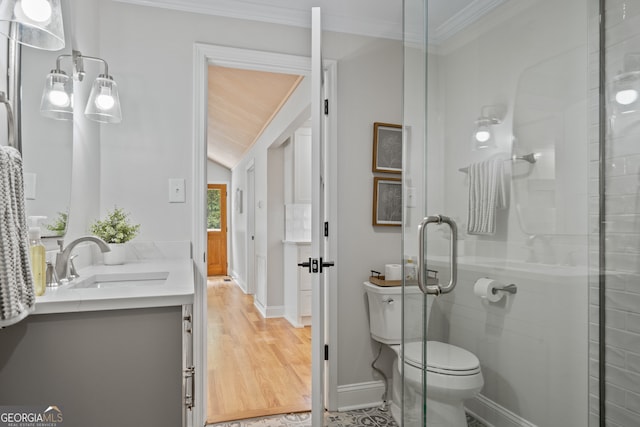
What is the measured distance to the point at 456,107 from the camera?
3.87 ft

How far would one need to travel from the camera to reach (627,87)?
0.91 m

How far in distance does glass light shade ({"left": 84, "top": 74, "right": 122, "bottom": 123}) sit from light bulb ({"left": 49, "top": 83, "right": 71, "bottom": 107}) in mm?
283

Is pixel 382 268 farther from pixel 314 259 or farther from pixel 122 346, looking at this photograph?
pixel 122 346

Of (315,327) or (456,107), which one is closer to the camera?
(456,107)

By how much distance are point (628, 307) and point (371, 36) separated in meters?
2.19

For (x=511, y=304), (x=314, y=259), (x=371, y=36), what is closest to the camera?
(x=511, y=304)

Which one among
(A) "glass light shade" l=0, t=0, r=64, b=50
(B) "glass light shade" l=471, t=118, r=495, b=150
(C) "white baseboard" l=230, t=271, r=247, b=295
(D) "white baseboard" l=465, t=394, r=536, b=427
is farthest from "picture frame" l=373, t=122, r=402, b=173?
(C) "white baseboard" l=230, t=271, r=247, b=295

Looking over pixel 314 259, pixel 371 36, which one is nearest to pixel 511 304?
pixel 314 259

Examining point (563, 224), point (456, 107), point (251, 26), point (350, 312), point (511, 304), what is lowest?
point (350, 312)

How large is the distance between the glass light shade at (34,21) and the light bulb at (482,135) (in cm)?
123

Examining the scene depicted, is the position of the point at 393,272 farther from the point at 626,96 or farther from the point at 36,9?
the point at 36,9

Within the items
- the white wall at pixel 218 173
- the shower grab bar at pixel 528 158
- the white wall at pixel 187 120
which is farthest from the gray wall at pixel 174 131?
the white wall at pixel 218 173

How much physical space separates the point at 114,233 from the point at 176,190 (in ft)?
1.33

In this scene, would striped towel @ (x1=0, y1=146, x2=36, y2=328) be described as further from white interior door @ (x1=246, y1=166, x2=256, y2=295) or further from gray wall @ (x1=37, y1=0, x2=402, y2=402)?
white interior door @ (x1=246, y1=166, x2=256, y2=295)
